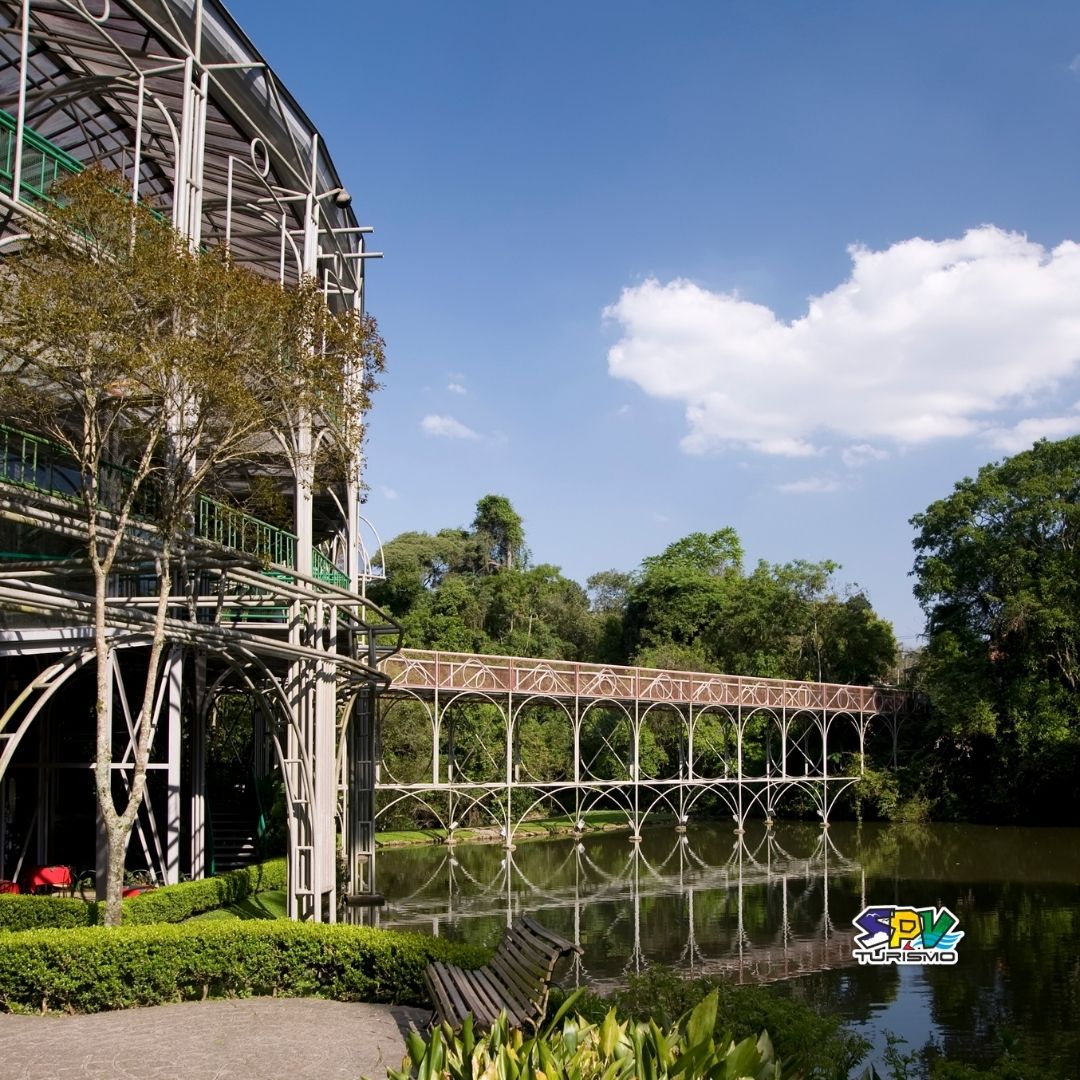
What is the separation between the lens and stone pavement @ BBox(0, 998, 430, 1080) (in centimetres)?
668

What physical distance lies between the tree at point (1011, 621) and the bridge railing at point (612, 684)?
291 cm

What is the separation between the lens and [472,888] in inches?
801

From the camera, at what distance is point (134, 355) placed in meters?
8.88

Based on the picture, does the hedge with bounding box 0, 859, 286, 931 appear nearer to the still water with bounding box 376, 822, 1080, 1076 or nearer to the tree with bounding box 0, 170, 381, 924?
the tree with bounding box 0, 170, 381, 924

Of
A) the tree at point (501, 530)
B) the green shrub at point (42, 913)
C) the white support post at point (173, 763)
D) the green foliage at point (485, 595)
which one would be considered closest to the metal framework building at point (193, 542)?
the white support post at point (173, 763)

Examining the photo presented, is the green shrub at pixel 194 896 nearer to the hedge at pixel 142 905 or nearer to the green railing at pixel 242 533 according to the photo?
the hedge at pixel 142 905

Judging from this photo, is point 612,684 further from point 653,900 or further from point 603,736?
point 603,736

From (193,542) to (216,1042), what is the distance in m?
4.68

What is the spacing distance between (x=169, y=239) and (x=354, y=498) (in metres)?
8.23

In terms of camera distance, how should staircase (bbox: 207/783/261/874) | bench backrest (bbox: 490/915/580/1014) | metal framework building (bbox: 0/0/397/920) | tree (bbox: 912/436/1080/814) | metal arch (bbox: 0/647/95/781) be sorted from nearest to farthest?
bench backrest (bbox: 490/915/580/1014) < metal arch (bbox: 0/647/95/781) < metal framework building (bbox: 0/0/397/920) < staircase (bbox: 207/783/261/874) < tree (bbox: 912/436/1080/814)

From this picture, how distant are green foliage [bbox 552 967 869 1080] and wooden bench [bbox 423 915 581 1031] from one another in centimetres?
34

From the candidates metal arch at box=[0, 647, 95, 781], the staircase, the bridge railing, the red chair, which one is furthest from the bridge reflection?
metal arch at box=[0, 647, 95, 781]

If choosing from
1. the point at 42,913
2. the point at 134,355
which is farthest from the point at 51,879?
the point at 134,355

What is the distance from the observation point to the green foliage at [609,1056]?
12.5 ft
